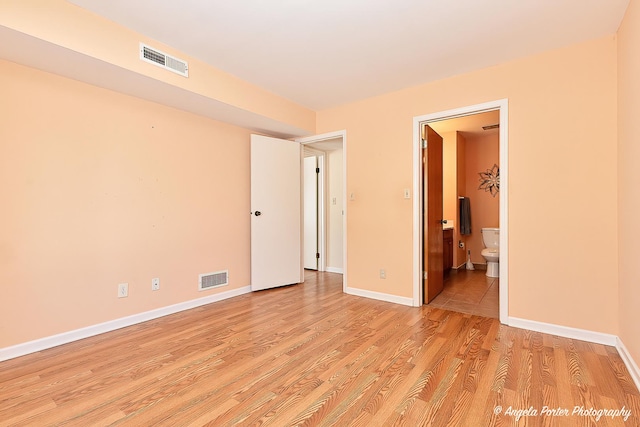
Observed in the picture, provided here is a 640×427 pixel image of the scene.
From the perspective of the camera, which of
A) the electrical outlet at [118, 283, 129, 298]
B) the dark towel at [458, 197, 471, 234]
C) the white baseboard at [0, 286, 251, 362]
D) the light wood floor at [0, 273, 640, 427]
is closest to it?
the light wood floor at [0, 273, 640, 427]

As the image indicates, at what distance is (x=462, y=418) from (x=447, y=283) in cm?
299

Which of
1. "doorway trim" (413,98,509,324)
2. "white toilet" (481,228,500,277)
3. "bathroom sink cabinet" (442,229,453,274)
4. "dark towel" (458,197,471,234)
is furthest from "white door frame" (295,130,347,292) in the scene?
"dark towel" (458,197,471,234)

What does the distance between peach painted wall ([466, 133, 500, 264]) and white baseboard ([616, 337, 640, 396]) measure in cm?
330

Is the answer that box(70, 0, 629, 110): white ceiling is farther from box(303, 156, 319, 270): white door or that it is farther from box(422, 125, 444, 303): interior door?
box(303, 156, 319, 270): white door

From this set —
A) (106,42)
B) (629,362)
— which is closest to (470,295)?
(629,362)

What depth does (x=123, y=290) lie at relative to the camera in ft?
8.81

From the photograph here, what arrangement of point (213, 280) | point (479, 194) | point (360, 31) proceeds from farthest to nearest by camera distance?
point (479, 194) < point (213, 280) < point (360, 31)

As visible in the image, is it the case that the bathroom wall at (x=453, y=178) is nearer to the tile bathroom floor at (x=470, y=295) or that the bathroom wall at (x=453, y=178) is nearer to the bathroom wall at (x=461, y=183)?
the bathroom wall at (x=461, y=183)

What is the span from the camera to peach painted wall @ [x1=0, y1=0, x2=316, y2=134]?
1.75 meters

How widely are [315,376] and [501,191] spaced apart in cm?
221

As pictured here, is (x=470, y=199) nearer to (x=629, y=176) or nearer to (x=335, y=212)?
(x=335, y=212)

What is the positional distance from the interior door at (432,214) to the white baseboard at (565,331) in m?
0.89

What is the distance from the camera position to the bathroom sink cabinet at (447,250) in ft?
14.8

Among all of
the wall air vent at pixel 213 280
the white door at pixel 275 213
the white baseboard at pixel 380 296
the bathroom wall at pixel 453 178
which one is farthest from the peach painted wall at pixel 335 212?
the wall air vent at pixel 213 280
